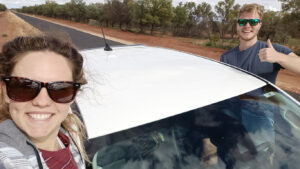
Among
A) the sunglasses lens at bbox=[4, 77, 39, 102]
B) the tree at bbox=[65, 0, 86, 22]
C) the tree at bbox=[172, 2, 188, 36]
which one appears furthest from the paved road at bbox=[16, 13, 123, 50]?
the tree at bbox=[65, 0, 86, 22]

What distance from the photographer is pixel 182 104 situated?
4.56ft

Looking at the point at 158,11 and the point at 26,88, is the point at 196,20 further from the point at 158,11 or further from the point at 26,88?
the point at 26,88

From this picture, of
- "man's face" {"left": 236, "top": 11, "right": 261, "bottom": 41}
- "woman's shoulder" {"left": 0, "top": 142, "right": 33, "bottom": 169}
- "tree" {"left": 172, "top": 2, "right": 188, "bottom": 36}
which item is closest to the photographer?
"woman's shoulder" {"left": 0, "top": 142, "right": 33, "bottom": 169}

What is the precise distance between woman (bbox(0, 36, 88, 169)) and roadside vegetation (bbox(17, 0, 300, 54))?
628 inches

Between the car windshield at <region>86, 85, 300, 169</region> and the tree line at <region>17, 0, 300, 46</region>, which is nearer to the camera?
the car windshield at <region>86, 85, 300, 169</region>

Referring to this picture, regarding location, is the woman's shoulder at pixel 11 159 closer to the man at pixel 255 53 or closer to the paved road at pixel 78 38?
the paved road at pixel 78 38

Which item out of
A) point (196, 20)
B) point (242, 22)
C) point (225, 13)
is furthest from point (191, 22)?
point (242, 22)

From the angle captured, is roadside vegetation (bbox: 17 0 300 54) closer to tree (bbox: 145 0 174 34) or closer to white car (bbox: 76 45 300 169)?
tree (bbox: 145 0 174 34)

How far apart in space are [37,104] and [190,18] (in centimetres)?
4214

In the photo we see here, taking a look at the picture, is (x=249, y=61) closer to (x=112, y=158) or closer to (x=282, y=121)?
(x=282, y=121)

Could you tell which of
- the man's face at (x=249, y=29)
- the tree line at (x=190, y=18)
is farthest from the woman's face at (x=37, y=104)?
the tree line at (x=190, y=18)

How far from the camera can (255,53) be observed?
2311mm

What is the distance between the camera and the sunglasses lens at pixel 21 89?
3.23 ft

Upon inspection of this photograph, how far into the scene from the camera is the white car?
4.05ft
